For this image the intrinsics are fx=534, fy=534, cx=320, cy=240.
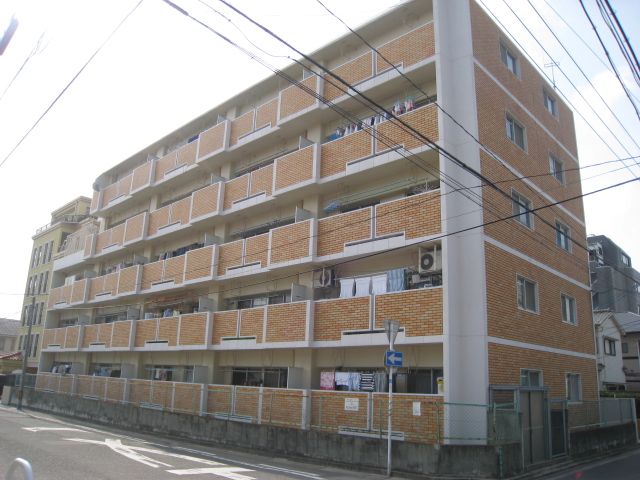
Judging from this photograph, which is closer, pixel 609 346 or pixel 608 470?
pixel 608 470

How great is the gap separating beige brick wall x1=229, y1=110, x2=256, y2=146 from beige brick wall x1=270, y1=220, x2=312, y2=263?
574 centimetres

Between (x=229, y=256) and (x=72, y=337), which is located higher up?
(x=229, y=256)

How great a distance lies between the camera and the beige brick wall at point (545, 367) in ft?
46.5

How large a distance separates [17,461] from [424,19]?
17031mm

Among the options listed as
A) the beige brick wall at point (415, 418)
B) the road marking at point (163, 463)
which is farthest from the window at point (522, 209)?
the road marking at point (163, 463)

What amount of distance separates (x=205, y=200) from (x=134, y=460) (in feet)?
41.6

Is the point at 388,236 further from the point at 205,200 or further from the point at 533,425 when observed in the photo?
the point at 205,200

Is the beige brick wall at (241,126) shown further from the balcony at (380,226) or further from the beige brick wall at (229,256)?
the balcony at (380,226)

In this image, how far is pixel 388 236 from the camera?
15.7 metres

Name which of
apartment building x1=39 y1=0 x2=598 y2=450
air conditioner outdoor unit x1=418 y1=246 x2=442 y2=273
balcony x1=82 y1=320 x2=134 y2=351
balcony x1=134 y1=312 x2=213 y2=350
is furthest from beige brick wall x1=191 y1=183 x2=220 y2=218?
air conditioner outdoor unit x1=418 y1=246 x2=442 y2=273

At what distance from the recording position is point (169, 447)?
1666 cm

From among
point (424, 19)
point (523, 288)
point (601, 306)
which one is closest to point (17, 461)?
point (523, 288)

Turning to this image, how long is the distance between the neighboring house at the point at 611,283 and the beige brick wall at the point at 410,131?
39489 millimetres

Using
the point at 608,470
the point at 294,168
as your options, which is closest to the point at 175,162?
the point at 294,168
